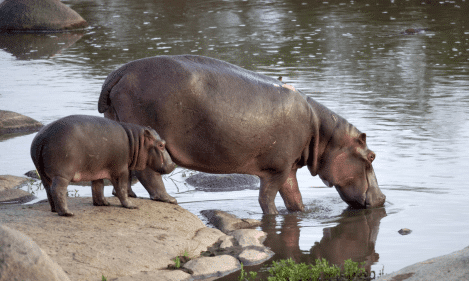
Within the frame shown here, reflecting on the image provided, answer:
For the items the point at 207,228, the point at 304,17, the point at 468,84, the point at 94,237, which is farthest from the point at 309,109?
the point at 304,17

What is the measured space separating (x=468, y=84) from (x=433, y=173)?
5127mm

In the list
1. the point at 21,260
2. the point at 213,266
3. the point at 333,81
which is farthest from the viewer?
the point at 333,81

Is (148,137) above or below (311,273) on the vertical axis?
above

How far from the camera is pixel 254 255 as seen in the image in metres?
5.06

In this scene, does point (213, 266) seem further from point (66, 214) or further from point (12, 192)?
point (12, 192)

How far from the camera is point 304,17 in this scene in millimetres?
21516

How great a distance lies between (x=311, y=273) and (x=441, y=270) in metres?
0.87

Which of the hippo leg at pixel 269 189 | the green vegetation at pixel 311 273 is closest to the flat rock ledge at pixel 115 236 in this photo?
the green vegetation at pixel 311 273

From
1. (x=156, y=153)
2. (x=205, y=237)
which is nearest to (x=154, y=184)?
(x=156, y=153)

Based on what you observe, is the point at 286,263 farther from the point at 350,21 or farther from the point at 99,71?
the point at 350,21

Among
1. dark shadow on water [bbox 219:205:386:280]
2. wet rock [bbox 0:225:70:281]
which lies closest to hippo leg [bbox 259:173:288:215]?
dark shadow on water [bbox 219:205:386:280]

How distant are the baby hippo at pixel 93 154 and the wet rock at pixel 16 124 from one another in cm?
456

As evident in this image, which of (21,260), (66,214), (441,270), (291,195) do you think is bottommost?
(291,195)

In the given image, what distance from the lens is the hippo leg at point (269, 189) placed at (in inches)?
254
